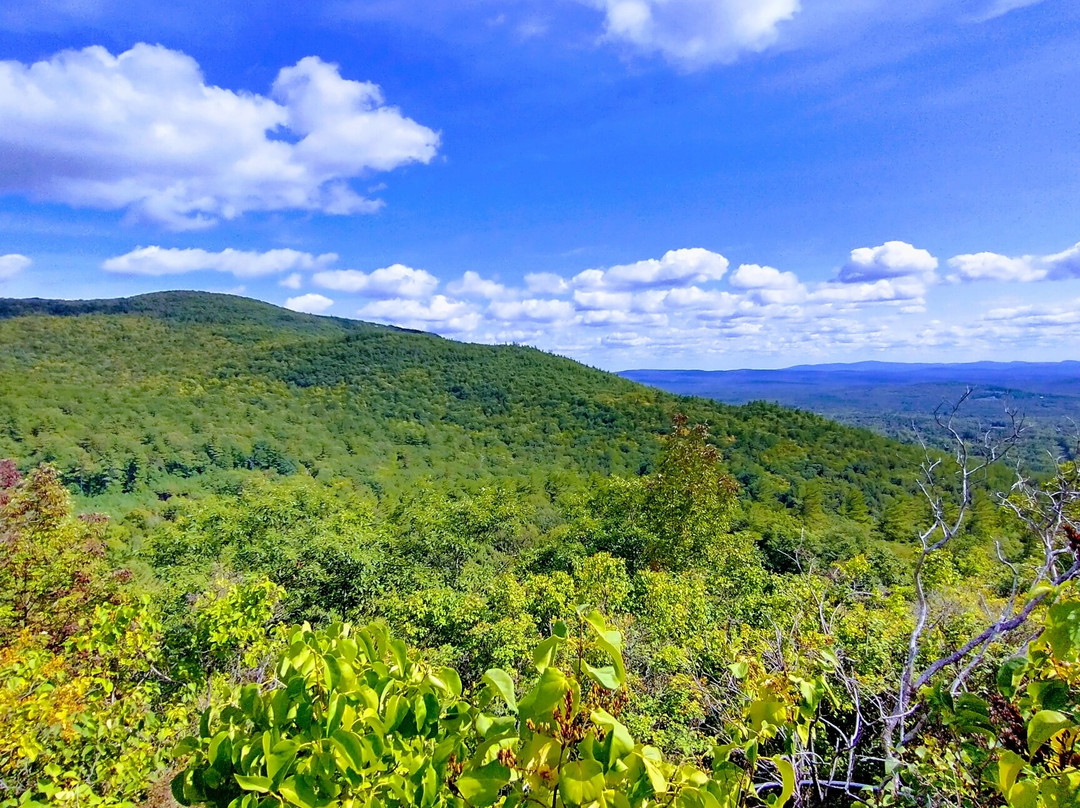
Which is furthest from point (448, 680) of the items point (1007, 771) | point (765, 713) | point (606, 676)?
point (1007, 771)

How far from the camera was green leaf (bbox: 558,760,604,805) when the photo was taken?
1.00m

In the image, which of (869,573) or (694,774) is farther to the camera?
(869,573)

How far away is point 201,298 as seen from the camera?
138250mm

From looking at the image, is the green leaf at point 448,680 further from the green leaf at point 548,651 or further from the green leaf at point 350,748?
the green leaf at point 548,651

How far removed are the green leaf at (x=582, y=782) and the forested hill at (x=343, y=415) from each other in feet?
133

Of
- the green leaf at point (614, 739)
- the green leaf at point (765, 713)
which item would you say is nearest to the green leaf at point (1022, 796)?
the green leaf at point (765, 713)

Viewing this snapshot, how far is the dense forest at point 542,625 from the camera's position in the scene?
119 centimetres

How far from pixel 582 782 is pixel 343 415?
81.8m

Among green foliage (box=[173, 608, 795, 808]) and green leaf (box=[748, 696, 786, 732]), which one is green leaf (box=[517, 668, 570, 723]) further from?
green leaf (box=[748, 696, 786, 732])

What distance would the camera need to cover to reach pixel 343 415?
3051 inches

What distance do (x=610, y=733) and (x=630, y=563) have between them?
17.2 m

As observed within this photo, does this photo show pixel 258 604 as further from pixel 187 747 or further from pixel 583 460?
pixel 583 460

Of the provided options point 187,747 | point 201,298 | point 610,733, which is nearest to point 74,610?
point 187,747

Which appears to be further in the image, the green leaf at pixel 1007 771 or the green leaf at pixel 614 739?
the green leaf at pixel 1007 771
